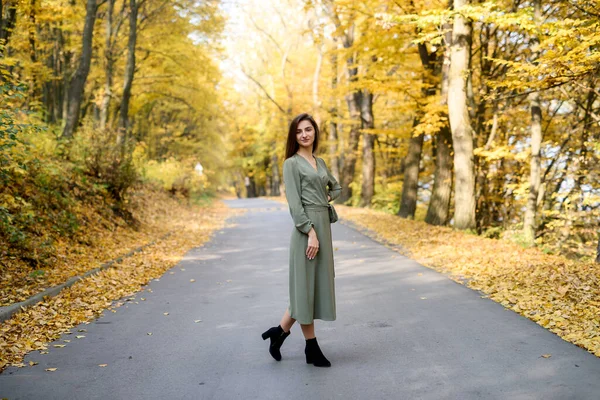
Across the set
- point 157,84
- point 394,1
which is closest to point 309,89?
point 157,84

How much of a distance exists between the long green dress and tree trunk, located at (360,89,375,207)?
18945 millimetres

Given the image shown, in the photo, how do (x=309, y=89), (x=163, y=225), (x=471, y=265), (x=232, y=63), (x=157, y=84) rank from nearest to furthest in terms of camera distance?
(x=471, y=265) → (x=163, y=225) → (x=157, y=84) → (x=309, y=89) → (x=232, y=63)

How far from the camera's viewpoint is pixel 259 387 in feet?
13.6

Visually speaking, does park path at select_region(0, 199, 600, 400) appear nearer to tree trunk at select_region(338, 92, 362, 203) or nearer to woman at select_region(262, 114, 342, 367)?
woman at select_region(262, 114, 342, 367)

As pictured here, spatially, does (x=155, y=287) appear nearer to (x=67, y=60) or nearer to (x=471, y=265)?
(x=471, y=265)

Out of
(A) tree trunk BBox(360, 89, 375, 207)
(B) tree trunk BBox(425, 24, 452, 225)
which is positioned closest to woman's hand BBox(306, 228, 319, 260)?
(B) tree trunk BBox(425, 24, 452, 225)

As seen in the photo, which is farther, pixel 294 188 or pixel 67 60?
pixel 67 60

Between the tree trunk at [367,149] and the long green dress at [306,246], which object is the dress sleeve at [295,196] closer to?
the long green dress at [306,246]

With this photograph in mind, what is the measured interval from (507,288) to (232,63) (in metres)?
36.8

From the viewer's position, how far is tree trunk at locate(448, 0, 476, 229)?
13750 mm

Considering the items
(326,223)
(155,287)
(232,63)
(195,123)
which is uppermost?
(232,63)

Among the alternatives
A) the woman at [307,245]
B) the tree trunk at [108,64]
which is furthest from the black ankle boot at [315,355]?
the tree trunk at [108,64]

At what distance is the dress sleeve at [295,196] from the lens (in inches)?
180

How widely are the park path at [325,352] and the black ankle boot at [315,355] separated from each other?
0.30 feet
